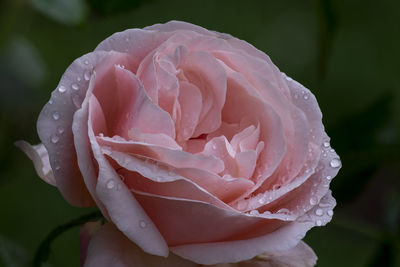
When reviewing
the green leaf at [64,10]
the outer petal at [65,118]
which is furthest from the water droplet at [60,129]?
the green leaf at [64,10]

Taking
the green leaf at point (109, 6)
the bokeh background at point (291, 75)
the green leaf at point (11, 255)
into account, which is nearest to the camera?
the green leaf at point (11, 255)

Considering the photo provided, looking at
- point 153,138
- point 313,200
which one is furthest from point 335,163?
point 153,138

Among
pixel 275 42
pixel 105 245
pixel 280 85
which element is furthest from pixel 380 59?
pixel 105 245

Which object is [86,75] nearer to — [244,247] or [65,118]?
[65,118]

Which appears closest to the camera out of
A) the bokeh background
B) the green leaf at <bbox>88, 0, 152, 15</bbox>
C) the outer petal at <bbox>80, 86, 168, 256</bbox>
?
the outer petal at <bbox>80, 86, 168, 256</bbox>

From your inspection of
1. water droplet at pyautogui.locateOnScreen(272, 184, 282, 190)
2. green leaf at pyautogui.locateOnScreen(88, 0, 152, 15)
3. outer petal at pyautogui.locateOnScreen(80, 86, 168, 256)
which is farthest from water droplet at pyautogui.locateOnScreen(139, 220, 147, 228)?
green leaf at pyautogui.locateOnScreen(88, 0, 152, 15)

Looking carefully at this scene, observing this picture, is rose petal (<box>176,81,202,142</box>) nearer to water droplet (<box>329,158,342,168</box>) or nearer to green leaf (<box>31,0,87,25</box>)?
water droplet (<box>329,158,342,168</box>)

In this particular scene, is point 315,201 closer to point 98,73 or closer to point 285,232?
point 285,232

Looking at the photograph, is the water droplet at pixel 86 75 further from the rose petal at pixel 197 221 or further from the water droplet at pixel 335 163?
the water droplet at pixel 335 163
